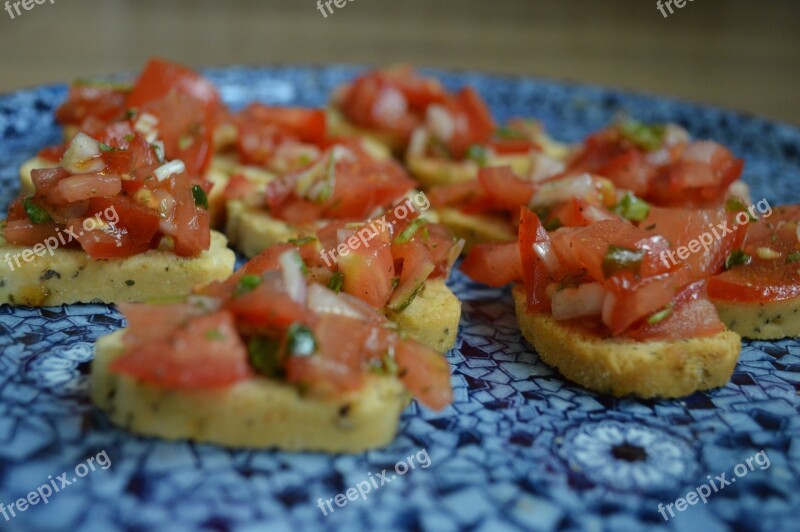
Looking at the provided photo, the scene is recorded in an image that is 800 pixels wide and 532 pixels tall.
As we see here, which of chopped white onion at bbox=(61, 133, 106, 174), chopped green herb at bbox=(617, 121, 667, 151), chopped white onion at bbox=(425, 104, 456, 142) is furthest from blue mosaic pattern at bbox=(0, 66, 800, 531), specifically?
chopped white onion at bbox=(425, 104, 456, 142)

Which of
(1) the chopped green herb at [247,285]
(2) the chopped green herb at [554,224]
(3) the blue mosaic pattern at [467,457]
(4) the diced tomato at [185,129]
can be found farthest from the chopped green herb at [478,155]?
(1) the chopped green herb at [247,285]

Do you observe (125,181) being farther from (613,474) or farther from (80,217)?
(613,474)

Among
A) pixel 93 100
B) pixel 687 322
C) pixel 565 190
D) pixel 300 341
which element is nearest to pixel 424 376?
pixel 300 341

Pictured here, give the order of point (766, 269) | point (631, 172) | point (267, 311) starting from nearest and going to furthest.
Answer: point (267, 311), point (766, 269), point (631, 172)

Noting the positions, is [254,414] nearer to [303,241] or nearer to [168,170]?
[303,241]

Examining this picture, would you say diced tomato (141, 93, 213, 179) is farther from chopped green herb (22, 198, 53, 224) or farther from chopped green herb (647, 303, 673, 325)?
chopped green herb (647, 303, 673, 325)

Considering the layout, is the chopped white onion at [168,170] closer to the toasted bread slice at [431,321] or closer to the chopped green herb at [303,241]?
the chopped green herb at [303,241]
